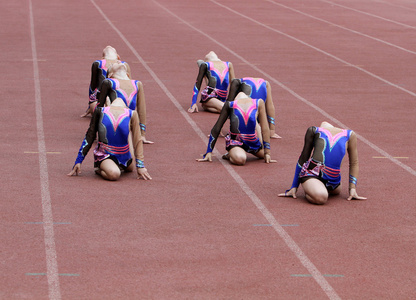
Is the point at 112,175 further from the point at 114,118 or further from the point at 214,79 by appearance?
the point at 214,79

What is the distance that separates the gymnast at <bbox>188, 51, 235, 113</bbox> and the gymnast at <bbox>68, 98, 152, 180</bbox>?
16.6 feet

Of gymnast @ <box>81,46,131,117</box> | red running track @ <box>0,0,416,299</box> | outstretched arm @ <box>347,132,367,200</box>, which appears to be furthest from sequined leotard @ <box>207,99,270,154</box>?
gymnast @ <box>81,46,131,117</box>

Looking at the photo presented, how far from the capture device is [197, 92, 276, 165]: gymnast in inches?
478

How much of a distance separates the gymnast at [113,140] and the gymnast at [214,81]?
200 inches

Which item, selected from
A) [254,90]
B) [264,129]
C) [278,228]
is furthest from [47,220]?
[254,90]

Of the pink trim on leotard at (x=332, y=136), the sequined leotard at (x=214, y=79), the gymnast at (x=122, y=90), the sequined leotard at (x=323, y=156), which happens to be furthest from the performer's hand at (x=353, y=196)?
the sequined leotard at (x=214, y=79)

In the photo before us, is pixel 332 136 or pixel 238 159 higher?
pixel 332 136

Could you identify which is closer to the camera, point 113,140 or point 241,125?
point 113,140

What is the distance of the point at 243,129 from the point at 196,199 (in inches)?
86.4

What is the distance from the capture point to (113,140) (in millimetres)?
11109

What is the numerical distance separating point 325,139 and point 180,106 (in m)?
7.06

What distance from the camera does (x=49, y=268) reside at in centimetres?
784

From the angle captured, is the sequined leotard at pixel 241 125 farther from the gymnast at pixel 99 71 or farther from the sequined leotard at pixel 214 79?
the sequined leotard at pixel 214 79

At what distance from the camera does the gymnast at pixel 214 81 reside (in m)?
16.2
